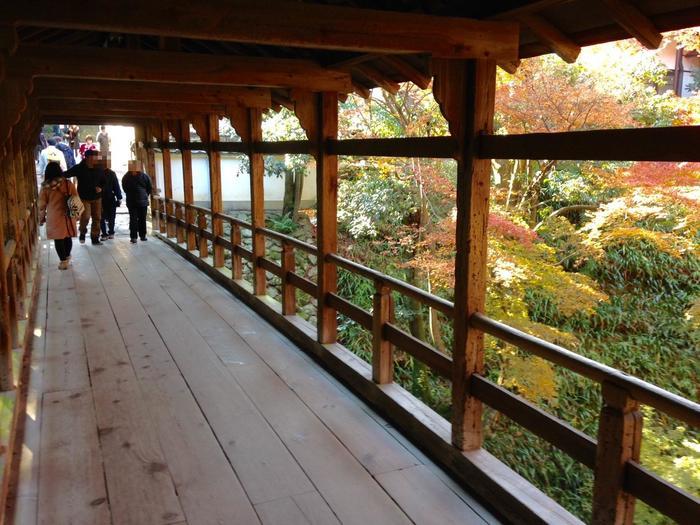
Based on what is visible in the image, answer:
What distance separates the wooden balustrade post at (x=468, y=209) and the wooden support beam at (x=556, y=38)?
290mm

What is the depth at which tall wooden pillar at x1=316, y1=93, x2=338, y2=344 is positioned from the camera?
4.39 meters

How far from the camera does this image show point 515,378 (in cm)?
685

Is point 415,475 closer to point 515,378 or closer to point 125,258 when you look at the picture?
point 515,378

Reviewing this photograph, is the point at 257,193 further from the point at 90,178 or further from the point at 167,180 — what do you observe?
the point at 167,180

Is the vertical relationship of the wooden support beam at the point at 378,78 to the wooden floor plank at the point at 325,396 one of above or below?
above

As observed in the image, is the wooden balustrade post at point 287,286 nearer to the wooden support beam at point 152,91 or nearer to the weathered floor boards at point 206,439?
the weathered floor boards at point 206,439

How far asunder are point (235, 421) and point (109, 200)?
7.58 metres

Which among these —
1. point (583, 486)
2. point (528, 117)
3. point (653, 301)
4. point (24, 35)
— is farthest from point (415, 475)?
point (653, 301)

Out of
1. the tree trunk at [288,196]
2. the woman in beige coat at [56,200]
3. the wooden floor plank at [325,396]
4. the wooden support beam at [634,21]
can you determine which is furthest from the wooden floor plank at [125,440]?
the tree trunk at [288,196]

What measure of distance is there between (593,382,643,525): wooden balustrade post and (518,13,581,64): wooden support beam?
132 centimetres

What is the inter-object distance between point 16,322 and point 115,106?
172 inches

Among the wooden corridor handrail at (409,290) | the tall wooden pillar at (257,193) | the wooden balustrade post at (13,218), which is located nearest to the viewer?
the wooden corridor handrail at (409,290)

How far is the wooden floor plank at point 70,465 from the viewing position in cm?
258

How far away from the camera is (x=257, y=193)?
19.5 ft
